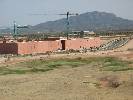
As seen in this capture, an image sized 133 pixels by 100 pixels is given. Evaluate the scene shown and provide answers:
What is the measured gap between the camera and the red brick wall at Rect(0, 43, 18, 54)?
209ft

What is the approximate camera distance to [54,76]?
37438 millimetres

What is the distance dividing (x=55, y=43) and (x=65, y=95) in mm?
47297

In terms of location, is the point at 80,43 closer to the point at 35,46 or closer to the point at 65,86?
the point at 35,46

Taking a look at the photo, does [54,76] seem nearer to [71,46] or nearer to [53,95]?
[53,95]

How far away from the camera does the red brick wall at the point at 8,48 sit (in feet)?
209

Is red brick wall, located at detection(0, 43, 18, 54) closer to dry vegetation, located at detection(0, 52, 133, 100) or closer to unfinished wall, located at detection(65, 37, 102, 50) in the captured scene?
unfinished wall, located at detection(65, 37, 102, 50)

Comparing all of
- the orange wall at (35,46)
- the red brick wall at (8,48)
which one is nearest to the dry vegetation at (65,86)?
the red brick wall at (8,48)

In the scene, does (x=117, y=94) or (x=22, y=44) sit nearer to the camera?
(x=117, y=94)

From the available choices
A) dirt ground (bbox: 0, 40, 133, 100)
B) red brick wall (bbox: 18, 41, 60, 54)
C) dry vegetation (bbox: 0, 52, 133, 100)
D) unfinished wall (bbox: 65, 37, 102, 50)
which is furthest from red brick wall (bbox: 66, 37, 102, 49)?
dirt ground (bbox: 0, 40, 133, 100)

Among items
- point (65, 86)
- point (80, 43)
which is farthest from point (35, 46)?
point (65, 86)

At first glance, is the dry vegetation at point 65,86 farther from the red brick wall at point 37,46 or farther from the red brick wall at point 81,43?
the red brick wall at point 81,43

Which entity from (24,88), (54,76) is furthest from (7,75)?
(24,88)

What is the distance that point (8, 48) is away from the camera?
65125 mm

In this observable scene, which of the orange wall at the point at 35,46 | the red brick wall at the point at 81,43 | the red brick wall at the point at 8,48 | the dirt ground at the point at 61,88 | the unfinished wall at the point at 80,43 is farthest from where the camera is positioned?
the red brick wall at the point at 81,43
